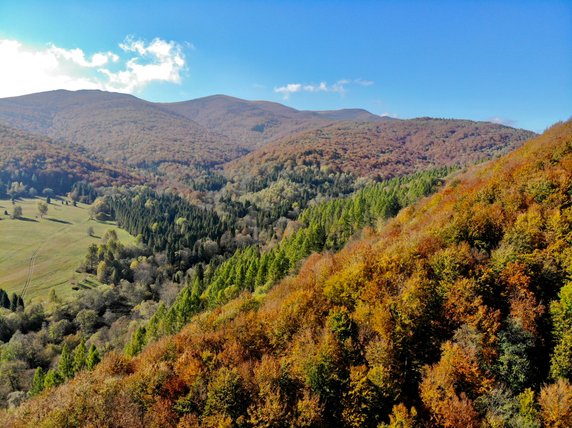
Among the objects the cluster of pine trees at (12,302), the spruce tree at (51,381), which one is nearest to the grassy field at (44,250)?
the cluster of pine trees at (12,302)

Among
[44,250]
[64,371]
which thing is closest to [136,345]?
[64,371]

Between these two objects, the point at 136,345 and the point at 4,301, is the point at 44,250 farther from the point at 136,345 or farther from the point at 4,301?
the point at 136,345

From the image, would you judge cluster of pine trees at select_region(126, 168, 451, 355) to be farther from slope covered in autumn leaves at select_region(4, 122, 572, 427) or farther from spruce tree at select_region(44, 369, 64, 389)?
slope covered in autumn leaves at select_region(4, 122, 572, 427)

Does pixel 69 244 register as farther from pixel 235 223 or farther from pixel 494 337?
pixel 494 337

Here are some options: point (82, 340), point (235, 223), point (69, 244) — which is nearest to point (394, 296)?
point (82, 340)

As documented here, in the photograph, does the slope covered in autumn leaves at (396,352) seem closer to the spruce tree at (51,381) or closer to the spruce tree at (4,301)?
the spruce tree at (51,381)

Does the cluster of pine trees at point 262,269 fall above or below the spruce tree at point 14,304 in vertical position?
above

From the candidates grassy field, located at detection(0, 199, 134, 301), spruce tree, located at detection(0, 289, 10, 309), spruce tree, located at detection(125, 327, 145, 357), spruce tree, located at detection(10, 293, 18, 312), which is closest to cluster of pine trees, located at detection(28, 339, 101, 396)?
spruce tree, located at detection(125, 327, 145, 357)
